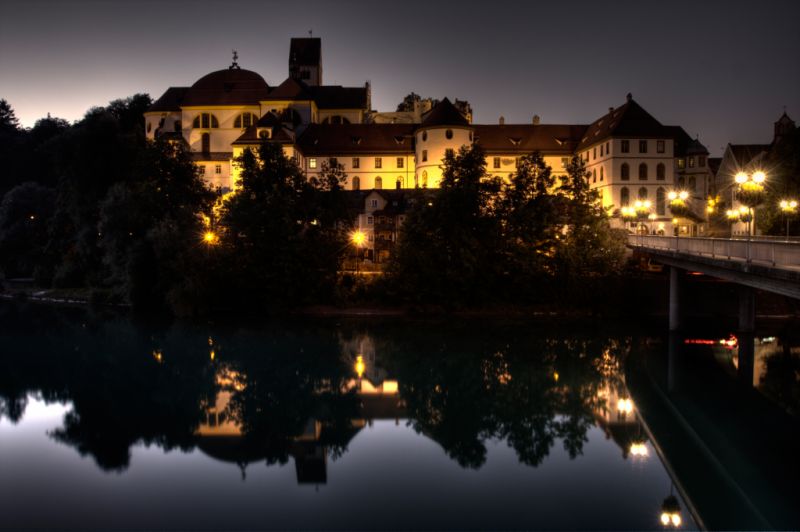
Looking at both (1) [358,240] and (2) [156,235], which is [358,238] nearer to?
(1) [358,240]

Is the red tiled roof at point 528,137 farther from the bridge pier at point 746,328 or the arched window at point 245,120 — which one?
the bridge pier at point 746,328

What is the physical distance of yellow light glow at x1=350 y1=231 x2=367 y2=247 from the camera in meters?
48.7

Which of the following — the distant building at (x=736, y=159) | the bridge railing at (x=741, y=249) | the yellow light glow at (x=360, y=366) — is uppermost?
the distant building at (x=736, y=159)

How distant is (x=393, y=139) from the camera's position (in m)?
66.6

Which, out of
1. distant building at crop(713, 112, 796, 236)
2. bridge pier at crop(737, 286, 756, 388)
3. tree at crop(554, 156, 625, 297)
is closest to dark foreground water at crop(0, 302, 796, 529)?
bridge pier at crop(737, 286, 756, 388)

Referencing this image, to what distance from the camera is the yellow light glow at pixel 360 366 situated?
2783 centimetres

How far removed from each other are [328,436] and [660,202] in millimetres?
45202

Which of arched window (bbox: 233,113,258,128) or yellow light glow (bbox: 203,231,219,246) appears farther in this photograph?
arched window (bbox: 233,113,258,128)

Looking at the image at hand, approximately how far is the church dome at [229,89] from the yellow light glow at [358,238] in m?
23.3

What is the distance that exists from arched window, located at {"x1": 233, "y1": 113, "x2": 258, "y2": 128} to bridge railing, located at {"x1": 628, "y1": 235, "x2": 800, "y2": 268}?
4687 cm

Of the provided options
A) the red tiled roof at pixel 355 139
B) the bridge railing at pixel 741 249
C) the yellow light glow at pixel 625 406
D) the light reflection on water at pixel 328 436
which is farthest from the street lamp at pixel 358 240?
the yellow light glow at pixel 625 406

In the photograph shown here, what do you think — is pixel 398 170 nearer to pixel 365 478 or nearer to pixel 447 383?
pixel 447 383

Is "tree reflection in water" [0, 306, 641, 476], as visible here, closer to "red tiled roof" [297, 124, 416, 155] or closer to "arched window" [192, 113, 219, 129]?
"red tiled roof" [297, 124, 416, 155]

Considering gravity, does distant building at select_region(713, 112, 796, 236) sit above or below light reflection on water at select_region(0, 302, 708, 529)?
above
